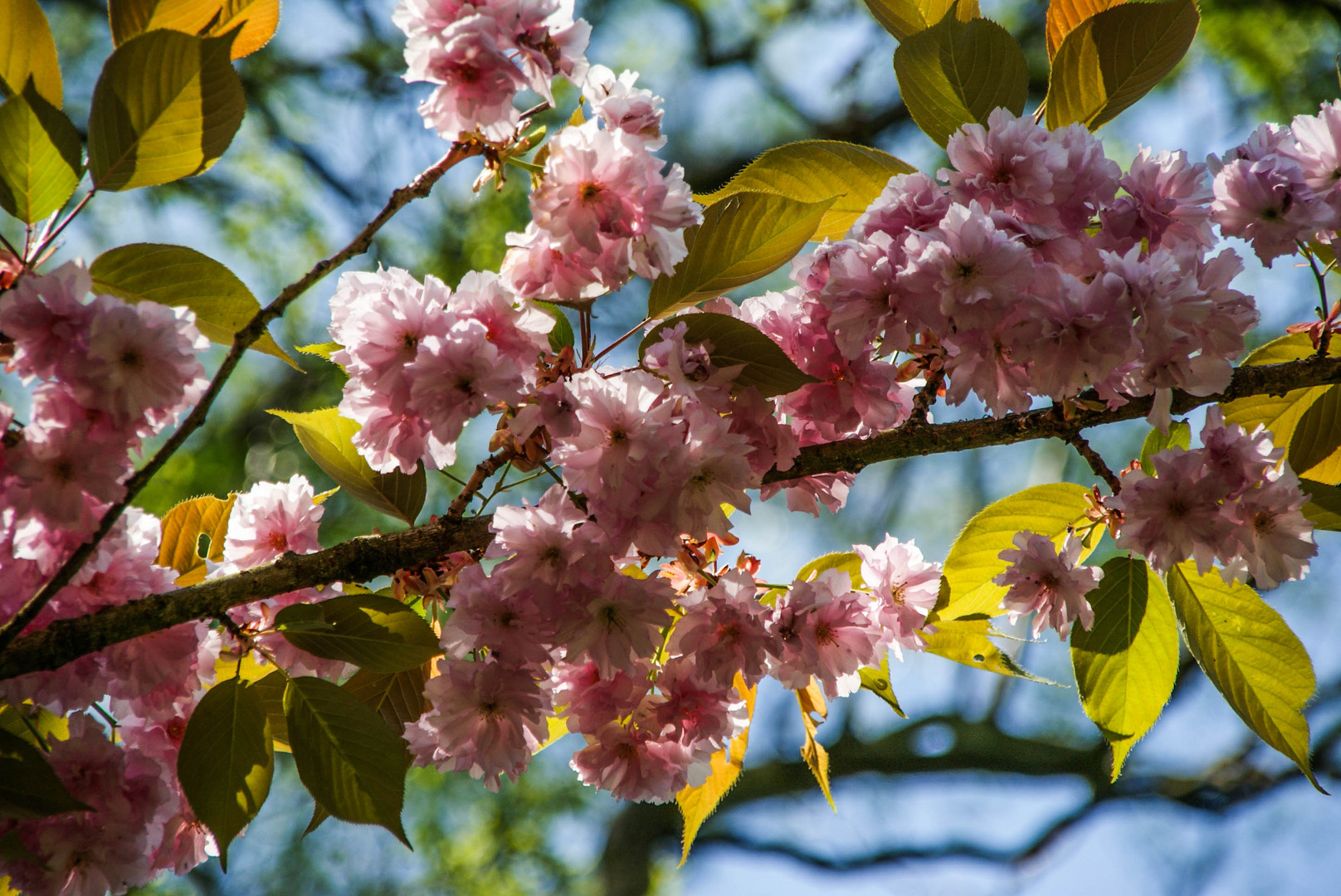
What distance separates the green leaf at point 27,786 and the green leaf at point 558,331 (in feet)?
1.38

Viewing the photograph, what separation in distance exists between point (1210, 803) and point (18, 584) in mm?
5747

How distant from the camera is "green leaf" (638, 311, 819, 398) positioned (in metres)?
0.65

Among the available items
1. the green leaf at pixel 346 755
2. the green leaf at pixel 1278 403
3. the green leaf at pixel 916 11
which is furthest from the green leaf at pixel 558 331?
the green leaf at pixel 1278 403

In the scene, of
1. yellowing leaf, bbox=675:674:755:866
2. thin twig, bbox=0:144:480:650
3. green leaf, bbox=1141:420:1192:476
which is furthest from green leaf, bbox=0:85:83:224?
green leaf, bbox=1141:420:1192:476

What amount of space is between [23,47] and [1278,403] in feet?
3.28

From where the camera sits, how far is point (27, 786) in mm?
602

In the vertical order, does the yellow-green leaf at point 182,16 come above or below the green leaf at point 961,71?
below

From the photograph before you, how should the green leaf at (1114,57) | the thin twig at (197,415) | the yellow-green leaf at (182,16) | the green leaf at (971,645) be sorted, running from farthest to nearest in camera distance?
the green leaf at (971,645)
the green leaf at (1114,57)
the yellow-green leaf at (182,16)
the thin twig at (197,415)

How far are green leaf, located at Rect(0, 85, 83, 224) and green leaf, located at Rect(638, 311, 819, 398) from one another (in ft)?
1.24

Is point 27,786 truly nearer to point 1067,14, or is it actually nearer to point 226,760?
point 226,760

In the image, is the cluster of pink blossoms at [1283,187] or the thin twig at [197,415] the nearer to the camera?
the thin twig at [197,415]

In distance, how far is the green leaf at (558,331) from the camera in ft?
2.40

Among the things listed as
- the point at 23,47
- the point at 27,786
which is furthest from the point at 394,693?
the point at 23,47

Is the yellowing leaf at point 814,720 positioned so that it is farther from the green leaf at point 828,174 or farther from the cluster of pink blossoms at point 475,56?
the cluster of pink blossoms at point 475,56
